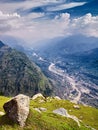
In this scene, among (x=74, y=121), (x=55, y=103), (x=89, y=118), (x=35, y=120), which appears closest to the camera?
(x=35, y=120)

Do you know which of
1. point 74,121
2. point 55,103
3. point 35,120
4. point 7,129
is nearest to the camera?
point 7,129

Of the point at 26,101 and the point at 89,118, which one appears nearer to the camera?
the point at 26,101

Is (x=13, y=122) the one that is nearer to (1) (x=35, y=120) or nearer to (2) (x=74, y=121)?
(1) (x=35, y=120)

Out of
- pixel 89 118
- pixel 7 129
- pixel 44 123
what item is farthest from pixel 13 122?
pixel 89 118

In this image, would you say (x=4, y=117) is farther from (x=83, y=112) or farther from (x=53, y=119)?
(x=83, y=112)

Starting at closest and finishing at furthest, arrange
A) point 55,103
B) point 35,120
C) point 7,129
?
1. point 7,129
2. point 35,120
3. point 55,103

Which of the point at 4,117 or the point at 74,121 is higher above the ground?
the point at 4,117

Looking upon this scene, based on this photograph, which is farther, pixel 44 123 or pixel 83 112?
pixel 83 112

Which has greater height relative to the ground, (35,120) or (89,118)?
(35,120)

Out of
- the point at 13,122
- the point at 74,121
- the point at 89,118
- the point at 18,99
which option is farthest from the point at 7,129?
the point at 89,118

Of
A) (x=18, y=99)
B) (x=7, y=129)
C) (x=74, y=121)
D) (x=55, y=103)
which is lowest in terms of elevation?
(x=55, y=103)
